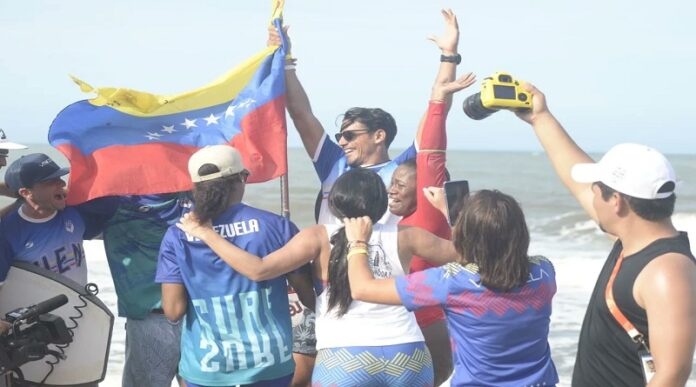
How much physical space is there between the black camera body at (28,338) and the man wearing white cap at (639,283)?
2460mm

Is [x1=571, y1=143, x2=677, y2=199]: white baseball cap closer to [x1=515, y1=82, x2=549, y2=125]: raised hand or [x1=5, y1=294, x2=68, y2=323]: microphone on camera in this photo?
[x1=515, y1=82, x2=549, y2=125]: raised hand

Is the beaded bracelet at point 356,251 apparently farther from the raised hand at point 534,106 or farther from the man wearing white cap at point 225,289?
the raised hand at point 534,106

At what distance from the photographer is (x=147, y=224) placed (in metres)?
5.15

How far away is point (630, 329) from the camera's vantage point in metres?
3.17

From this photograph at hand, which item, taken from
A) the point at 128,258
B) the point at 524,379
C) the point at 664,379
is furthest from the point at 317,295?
the point at 664,379

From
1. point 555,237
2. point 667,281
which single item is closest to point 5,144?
point 667,281

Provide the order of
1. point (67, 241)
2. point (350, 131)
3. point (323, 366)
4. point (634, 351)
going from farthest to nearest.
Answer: point (350, 131), point (67, 241), point (323, 366), point (634, 351)

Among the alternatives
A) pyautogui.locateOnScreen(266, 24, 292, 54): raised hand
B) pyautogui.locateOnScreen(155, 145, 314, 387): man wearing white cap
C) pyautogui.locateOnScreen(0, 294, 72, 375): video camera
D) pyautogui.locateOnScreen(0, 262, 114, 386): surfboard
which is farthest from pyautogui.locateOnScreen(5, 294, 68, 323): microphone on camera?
pyautogui.locateOnScreen(266, 24, 292, 54): raised hand

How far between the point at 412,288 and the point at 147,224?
2078 millimetres

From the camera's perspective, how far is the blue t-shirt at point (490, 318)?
139 inches

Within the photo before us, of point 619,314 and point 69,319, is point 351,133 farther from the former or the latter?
point 619,314

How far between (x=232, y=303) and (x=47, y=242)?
1233mm

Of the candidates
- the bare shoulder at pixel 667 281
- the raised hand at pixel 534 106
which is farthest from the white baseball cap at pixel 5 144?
the bare shoulder at pixel 667 281

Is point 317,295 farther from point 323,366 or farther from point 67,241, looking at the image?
point 67,241
